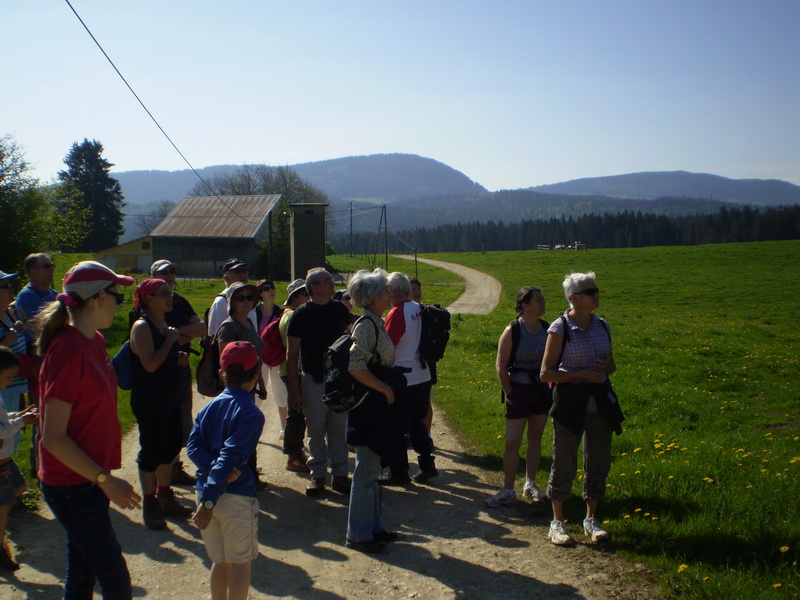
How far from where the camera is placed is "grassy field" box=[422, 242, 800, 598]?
446 centimetres

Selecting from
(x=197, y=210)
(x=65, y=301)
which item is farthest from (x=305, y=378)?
(x=197, y=210)

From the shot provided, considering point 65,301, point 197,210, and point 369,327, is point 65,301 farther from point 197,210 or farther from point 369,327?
point 197,210

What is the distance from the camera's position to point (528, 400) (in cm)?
586

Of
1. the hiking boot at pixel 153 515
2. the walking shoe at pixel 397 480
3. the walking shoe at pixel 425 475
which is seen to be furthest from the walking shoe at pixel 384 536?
the hiking boot at pixel 153 515

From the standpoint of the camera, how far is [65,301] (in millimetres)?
3121

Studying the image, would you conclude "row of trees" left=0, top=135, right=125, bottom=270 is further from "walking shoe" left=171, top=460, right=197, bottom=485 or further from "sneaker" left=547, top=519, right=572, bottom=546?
"sneaker" left=547, top=519, right=572, bottom=546

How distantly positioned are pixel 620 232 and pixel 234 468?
129 m

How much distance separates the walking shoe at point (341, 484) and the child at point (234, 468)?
2542mm

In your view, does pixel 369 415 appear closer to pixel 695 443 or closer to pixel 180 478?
pixel 180 478

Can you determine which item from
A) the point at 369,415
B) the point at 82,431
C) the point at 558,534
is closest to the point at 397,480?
the point at 369,415

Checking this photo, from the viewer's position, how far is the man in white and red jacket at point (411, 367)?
20.6 ft

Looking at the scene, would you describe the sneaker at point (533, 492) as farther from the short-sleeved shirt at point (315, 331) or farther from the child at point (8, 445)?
the child at point (8, 445)

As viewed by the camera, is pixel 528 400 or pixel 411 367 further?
pixel 411 367

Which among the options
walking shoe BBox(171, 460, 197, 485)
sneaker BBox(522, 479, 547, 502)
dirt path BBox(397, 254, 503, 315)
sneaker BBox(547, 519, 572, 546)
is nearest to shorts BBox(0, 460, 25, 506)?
walking shoe BBox(171, 460, 197, 485)
